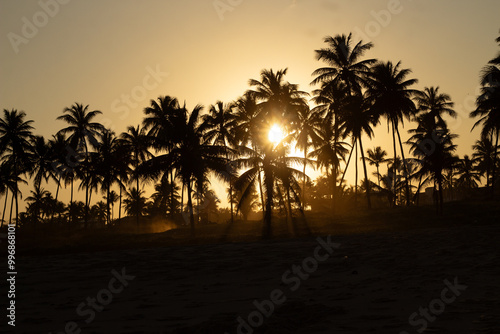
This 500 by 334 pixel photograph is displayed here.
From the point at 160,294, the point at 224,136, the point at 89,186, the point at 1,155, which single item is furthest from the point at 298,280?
the point at 89,186

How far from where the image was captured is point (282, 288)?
36.6 ft

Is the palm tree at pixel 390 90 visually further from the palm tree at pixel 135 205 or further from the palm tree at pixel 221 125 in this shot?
the palm tree at pixel 135 205

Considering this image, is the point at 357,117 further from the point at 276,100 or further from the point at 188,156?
the point at 188,156

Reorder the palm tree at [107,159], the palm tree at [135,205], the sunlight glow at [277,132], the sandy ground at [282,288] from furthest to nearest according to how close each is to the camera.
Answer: the palm tree at [135,205]
the palm tree at [107,159]
the sunlight glow at [277,132]
the sandy ground at [282,288]

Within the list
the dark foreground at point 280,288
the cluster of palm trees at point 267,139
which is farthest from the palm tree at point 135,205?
the dark foreground at point 280,288

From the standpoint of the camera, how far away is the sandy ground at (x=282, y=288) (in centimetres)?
800

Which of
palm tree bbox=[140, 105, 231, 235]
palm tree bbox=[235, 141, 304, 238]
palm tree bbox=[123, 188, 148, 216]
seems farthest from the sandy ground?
palm tree bbox=[123, 188, 148, 216]

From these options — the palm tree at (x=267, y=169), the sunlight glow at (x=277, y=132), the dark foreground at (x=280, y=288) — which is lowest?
the dark foreground at (x=280, y=288)

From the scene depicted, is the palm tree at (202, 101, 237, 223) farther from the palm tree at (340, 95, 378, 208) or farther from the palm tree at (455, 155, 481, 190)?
the palm tree at (455, 155, 481, 190)

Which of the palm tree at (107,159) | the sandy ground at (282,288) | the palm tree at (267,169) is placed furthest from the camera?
the palm tree at (107,159)

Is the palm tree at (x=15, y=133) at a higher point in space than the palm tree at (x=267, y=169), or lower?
higher

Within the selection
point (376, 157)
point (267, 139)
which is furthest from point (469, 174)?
point (267, 139)

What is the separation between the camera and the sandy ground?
315 inches

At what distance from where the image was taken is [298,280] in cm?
1191
